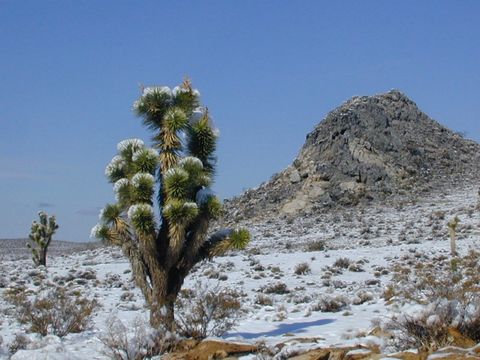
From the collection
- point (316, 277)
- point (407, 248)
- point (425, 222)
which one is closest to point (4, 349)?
point (316, 277)

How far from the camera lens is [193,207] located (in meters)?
11.1

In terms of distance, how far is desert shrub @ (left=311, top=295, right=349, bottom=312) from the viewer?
13.8 m

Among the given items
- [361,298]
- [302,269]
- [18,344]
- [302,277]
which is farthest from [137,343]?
[302,269]

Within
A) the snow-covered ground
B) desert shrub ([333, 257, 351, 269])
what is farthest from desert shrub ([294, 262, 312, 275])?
desert shrub ([333, 257, 351, 269])

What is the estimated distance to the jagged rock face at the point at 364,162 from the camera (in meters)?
46.8

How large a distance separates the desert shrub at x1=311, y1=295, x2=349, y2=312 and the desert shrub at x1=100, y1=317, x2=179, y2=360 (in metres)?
5.38

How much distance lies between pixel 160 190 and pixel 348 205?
34.1 metres

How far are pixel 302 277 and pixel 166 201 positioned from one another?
33.0ft

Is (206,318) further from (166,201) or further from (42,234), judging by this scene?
(42,234)

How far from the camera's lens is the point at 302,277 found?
20.8 meters

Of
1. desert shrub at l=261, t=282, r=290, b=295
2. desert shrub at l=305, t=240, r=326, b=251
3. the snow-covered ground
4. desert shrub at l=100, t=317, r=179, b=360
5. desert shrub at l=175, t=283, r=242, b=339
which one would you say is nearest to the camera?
desert shrub at l=100, t=317, r=179, b=360

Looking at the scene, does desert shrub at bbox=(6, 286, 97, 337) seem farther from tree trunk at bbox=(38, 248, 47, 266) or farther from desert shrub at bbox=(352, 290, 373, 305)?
tree trunk at bbox=(38, 248, 47, 266)

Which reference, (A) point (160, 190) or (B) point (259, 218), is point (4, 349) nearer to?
(A) point (160, 190)

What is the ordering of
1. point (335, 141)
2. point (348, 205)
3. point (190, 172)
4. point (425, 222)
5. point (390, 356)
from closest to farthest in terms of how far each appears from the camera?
point (390, 356), point (190, 172), point (425, 222), point (348, 205), point (335, 141)
